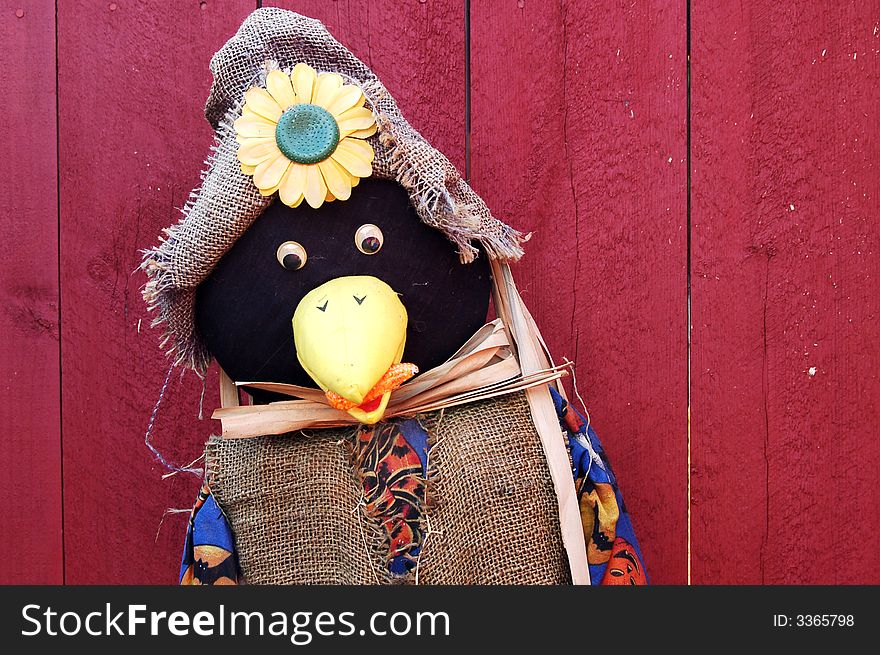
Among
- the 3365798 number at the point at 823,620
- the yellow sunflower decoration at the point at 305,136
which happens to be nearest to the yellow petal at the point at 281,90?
the yellow sunflower decoration at the point at 305,136

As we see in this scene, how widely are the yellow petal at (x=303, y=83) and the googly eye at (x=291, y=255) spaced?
14cm

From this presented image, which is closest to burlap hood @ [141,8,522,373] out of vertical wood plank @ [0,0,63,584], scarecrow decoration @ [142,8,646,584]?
scarecrow decoration @ [142,8,646,584]

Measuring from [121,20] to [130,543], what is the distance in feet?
2.28

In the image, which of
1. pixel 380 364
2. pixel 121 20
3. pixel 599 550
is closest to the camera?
pixel 380 364

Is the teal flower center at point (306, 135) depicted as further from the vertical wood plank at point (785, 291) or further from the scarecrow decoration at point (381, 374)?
the vertical wood plank at point (785, 291)

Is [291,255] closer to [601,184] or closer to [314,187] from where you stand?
[314,187]

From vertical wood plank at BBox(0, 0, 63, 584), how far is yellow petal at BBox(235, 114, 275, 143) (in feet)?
1.46

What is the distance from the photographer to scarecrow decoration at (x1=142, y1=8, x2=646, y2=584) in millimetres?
880

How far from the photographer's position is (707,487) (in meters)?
1.21

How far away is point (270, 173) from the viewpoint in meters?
0.87

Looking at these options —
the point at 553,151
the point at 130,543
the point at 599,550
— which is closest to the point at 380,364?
the point at 599,550

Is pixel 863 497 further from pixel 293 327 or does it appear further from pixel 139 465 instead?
pixel 139 465

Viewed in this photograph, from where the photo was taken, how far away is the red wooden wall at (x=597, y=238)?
46.4 inches

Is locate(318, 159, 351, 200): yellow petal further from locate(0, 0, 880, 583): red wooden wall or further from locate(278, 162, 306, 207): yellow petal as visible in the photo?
locate(0, 0, 880, 583): red wooden wall
